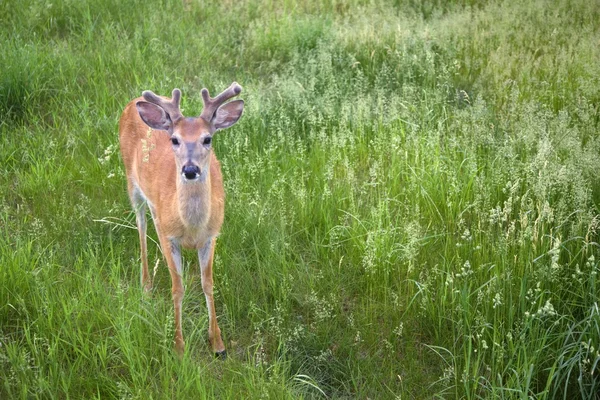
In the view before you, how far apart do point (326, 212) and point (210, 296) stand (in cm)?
113

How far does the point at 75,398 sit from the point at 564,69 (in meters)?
5.07

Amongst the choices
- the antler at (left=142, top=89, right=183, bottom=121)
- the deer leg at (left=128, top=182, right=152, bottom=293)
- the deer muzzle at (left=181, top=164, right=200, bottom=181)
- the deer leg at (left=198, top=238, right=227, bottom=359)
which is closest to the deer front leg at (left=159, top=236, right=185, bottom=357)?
the deer leg at (left=198, top=238, right=227, bottom=359)

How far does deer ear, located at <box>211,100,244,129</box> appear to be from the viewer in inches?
167

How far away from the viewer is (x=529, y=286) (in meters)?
3.96

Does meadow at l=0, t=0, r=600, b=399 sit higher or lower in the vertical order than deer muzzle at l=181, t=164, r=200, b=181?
lower

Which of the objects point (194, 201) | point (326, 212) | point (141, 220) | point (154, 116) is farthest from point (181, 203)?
point (326, 212)

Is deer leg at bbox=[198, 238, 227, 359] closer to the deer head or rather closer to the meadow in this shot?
the meadow

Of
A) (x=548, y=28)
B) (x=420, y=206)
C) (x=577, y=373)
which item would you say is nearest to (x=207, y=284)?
(x=420, y=206)

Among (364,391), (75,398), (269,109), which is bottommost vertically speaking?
(364,391)

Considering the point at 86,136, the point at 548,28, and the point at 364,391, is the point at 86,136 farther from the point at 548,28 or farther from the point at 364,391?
the point at 548,28

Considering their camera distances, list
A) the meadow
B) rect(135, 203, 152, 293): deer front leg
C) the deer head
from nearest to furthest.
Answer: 1. the meadow
2. the deer head
3. rect(135, 203, 152, 293): deer front leg

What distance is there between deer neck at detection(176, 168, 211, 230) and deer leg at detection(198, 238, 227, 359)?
0.62 ft

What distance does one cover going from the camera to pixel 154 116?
→ 13.7ft

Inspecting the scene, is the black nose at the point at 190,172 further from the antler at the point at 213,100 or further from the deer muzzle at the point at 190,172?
the antler at the point at 213,100
